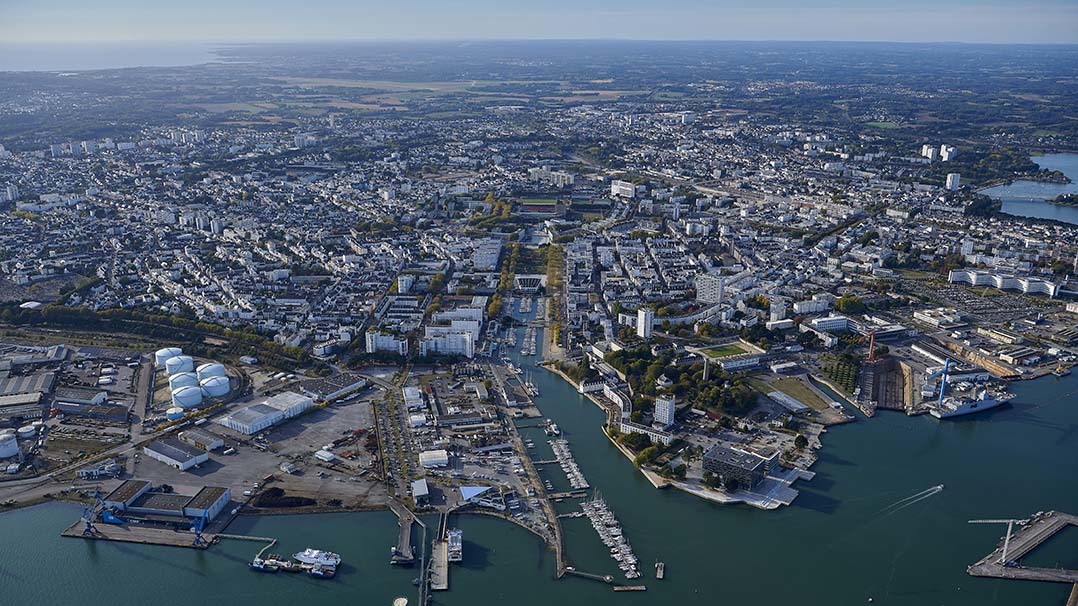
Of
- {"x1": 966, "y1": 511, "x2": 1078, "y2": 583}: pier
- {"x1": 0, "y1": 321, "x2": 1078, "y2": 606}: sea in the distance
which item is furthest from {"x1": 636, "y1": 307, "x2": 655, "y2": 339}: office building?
{"x1": 966, "y1": 511, "x2": 1078, "y2": 583}: pier

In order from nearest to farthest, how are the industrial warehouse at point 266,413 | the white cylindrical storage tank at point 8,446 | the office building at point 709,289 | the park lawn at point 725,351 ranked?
the white cylindrical storage tank at point 8,446 < the industrial warehouse at point 266,413 < the park lawn at point 725,351 < the office building at point 709,289

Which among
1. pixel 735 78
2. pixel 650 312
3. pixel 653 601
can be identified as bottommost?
pixel 653 601

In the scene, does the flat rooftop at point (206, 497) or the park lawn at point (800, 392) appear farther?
the park lawn at point (800, 392)

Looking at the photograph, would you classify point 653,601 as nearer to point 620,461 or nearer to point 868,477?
point 620,461

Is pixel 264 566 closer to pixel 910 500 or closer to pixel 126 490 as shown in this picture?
pixel 126 490

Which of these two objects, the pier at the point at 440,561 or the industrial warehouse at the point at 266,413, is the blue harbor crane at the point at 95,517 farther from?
the pier at the point at 440,561

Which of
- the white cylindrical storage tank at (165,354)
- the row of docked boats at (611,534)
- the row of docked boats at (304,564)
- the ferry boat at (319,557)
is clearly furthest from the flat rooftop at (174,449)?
the row of docked boats at (611,534)

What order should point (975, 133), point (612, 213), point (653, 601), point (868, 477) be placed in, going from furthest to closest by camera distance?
point (975, 133) < point (612, 213) < point (868, 477) < point (653, 601)

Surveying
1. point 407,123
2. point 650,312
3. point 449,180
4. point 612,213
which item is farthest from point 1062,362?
point 407,123
